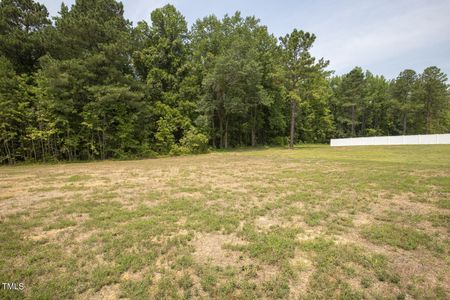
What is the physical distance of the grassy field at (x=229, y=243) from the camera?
260 cm

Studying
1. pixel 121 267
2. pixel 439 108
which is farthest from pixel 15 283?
pixel 439 108

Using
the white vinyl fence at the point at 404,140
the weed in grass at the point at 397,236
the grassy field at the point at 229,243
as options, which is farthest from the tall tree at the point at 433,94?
the weed in grass at the point at 397,236

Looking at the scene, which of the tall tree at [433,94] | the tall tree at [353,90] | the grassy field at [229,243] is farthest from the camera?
the tall tree at [353,90]

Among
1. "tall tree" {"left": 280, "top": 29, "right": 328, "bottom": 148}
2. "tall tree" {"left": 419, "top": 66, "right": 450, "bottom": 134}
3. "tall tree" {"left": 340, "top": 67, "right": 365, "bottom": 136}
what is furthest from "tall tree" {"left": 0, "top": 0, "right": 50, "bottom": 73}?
"tall tree" {"left": 419, "top": 66, "right": 450, "bottom": 134}

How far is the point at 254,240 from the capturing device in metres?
3.66

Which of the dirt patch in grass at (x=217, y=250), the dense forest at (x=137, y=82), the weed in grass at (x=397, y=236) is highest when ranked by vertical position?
the dense forest at (x=137, y=82)

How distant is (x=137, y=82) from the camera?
71.6 ft

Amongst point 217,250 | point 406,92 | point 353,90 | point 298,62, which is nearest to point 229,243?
point 217,250

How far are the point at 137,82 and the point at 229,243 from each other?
22.0 m

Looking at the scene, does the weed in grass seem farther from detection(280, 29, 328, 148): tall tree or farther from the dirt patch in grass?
detection(280, 29, 328, 148): tall tree

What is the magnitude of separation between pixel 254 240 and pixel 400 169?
934 cm

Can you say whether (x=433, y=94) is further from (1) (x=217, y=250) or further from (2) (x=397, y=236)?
(1) (x=217, y=250)

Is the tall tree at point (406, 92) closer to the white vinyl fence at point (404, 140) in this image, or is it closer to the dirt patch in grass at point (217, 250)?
the white vinyl fence at point (404, 140)

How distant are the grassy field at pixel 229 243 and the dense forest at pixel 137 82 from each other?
13.4 meters
